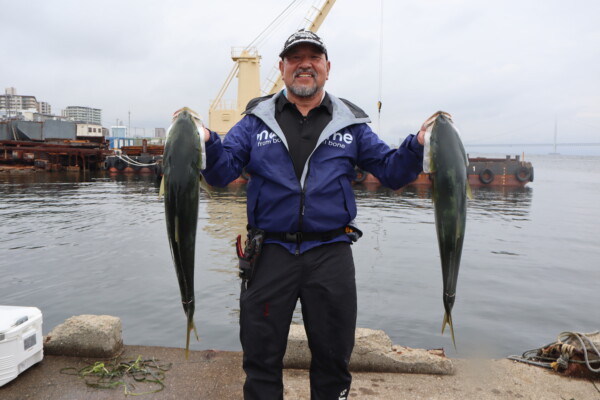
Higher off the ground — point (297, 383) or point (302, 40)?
point (302, 40)

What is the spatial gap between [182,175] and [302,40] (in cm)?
128

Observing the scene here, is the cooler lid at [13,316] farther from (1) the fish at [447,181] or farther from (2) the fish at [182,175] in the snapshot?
(1) the fish at [447,181]

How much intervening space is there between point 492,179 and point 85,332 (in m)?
33.3

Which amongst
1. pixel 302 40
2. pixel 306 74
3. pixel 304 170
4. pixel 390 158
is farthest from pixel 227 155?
pixel 390 158

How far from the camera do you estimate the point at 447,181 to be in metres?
2.67

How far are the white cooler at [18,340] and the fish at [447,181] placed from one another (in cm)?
363

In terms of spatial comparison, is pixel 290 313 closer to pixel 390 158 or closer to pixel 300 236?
pixel 300 236

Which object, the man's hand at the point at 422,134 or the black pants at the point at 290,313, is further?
the black pants at the point at 290,313

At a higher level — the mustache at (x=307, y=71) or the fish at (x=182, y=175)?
the mustache at (x=307, y=71)

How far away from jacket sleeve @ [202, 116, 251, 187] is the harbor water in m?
4.05

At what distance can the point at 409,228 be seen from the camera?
16.0m

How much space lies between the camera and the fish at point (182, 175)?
2.51m

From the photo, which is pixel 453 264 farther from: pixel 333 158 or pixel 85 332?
pixel 85 332

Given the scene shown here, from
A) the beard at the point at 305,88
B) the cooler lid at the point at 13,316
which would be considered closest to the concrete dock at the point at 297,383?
the cooler lid at the point at 13,316
